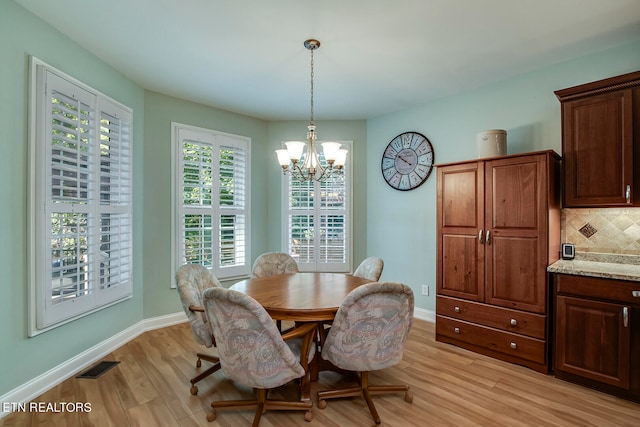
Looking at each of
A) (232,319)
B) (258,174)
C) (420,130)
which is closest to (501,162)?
(420,130)

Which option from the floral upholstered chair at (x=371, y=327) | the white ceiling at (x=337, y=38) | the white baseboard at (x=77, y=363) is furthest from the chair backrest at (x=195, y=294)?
the white ceiling at (x=337, y=38)

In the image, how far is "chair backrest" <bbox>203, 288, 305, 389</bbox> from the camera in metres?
1.69

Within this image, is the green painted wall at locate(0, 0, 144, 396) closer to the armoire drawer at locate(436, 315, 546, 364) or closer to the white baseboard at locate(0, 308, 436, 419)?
the white baseboard at locate(0, 308, 436, 419)

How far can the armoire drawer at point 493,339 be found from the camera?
2.58 meters

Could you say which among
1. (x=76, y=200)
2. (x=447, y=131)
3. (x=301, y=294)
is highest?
(x=447, y=131)

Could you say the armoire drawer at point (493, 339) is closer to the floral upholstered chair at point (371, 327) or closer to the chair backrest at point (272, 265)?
the floral upholstered chair at point (371, 327)

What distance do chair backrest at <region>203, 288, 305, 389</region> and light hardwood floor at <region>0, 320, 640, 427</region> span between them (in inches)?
16.4

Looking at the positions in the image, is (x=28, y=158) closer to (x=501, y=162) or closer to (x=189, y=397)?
(x=189, y=397)

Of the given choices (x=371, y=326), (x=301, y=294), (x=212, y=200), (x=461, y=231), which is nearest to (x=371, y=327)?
(x=371, y=326)

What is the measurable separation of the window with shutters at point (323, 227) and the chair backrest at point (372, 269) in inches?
54.4

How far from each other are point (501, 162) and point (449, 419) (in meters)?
2.12

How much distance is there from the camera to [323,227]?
4.49 m

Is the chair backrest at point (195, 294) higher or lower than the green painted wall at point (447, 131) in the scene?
lower

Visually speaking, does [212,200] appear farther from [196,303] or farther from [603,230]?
[603,230]
